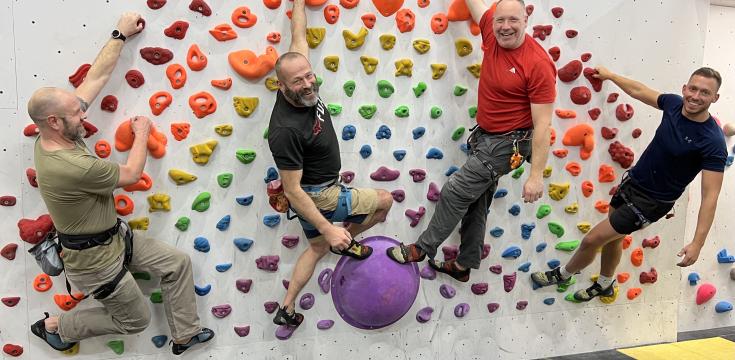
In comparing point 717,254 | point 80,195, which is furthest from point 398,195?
point 717,254

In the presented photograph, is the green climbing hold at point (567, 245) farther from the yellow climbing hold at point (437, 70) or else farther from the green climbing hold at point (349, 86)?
the green climbing hold at point (349, 86)

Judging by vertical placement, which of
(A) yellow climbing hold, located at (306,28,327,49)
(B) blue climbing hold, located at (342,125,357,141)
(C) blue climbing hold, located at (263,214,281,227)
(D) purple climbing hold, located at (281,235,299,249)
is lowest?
(D) purple climbing hold, located at (281,235,299,249)

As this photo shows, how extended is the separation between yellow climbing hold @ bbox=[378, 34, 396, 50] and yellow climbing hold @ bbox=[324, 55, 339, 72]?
0.92 ft

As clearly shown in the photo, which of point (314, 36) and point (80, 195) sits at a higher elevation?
point (314, 36)

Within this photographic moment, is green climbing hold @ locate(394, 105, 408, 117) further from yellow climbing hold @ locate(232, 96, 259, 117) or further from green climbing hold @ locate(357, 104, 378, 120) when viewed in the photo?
yellow climbing hold @ locate(232, 96, 259, 117)

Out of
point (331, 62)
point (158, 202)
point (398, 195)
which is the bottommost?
point (158, 202)

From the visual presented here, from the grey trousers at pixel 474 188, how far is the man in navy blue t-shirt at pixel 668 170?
0.74m

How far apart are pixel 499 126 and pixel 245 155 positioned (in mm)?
1406

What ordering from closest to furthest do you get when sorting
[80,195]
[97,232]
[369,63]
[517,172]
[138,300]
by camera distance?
[80,195]
[97,232]
[138,300]
[369,63]
[517,172]

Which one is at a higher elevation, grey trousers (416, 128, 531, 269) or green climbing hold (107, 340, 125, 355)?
grey trousers (416, 128, 531, 269)

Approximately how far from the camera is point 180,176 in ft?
10.4

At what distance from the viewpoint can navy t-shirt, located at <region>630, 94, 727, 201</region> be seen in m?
3.36

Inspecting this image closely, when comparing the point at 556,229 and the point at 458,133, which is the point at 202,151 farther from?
the point at 556,229

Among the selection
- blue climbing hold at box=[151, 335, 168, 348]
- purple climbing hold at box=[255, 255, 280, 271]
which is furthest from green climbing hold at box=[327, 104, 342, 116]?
blue climbing hold at box=[151, 335, 168, 348]
